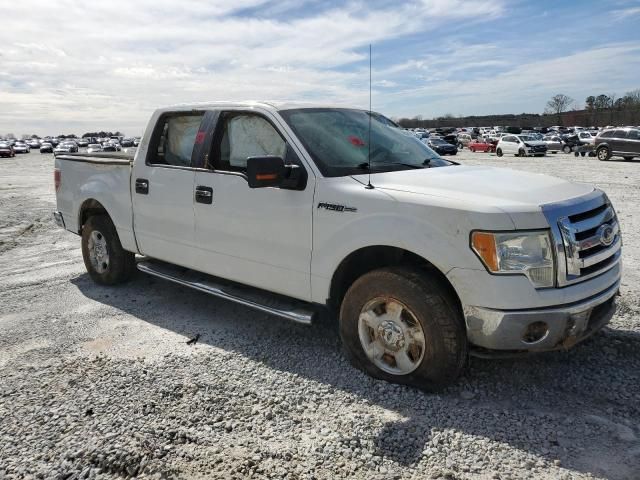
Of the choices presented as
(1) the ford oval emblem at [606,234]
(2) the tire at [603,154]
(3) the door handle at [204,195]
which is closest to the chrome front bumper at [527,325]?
(1) the ford oval emblem at [606,234]

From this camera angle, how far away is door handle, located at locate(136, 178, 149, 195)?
500 cm

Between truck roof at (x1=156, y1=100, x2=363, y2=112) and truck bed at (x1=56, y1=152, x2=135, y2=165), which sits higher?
truck roof at (x1=156, y1=100, x2=363, y2=112)

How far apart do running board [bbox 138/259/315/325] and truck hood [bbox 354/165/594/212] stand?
110 centimetres

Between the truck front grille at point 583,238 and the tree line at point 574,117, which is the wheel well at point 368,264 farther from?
the tree line at point 574,117

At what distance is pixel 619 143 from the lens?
27875mm

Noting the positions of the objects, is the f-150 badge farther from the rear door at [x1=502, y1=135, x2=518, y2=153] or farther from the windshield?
the rear door at [x1=502, y1=135, x2=518, y2=153]

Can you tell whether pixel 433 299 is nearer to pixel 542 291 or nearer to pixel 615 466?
pixel 542 291

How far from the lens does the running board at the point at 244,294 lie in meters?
3.93

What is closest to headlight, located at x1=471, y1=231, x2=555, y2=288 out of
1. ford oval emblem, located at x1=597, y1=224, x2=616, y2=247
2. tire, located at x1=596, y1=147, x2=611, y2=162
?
ford oval emblem, located at x1=597, y1=224, x2=616, y2=247

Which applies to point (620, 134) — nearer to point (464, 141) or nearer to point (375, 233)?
point (375, 233)

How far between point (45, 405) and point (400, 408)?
7.37 ft

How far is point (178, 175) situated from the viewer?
15.4ft

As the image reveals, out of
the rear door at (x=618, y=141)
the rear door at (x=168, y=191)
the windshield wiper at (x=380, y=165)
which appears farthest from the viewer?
the rear door at (x=618, y=141)

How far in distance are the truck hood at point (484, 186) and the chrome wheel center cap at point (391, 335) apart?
2.83ft
